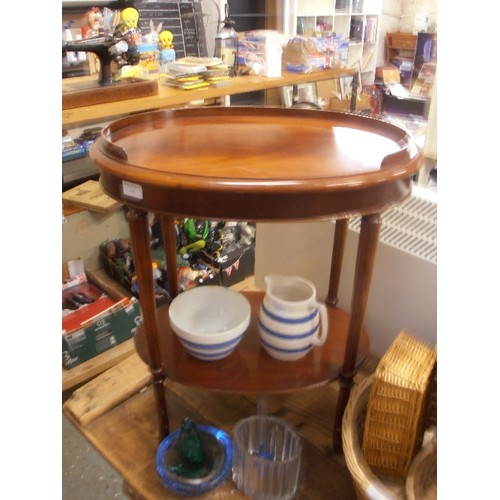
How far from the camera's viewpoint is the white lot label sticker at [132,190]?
603mm

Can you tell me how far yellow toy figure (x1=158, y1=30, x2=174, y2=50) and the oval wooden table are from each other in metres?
1.14

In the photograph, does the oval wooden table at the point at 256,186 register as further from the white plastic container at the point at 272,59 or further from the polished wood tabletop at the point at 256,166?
the white plastic container at the point at 272,59

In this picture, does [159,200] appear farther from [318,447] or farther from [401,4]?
[401,4]

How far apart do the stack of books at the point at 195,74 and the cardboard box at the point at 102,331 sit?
2.52 ft

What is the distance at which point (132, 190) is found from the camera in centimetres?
61

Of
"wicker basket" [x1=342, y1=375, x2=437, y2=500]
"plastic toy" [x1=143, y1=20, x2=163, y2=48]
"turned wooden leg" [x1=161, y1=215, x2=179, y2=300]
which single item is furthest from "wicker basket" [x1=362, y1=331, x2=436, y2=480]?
"plastic toy" [x1=143, y1=20, x2=163, y2=48]

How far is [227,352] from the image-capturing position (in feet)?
2.82

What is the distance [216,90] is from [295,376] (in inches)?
46.5

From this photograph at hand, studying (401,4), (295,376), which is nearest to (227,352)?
(295,376)

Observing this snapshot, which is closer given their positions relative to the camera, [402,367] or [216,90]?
[402,367]

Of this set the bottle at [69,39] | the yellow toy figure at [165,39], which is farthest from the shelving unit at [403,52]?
the bottle at [69,39]

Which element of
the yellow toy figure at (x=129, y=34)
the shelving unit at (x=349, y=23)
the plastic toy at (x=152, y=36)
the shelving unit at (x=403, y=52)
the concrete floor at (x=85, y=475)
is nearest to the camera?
the concrete floor at (x=85, y=475)

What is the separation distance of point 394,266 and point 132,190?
590 mm
